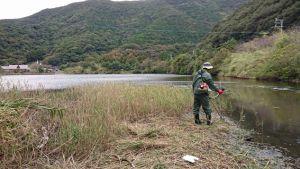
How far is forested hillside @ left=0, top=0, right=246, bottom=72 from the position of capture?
9075 centimetres

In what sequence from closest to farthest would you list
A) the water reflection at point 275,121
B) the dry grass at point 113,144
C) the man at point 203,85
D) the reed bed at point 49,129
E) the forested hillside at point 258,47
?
the reed bed at point 49,129 < the dry grass at point 113,144 < the water reflection at point 275,121 < the man at point 203,85 < the forested hillside at point 258,47

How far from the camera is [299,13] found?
67.2m

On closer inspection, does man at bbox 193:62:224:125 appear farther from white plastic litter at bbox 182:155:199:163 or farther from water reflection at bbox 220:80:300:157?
white plastic litter at bbox 182:155:199:163

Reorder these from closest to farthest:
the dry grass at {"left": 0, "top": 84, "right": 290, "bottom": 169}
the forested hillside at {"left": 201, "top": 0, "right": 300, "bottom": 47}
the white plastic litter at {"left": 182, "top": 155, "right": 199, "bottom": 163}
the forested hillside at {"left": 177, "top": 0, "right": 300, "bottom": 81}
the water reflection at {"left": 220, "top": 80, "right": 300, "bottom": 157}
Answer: the dry grass at {"left": 0, "top": 84, "right": 290, "bottom": 169}, the white plastic litter at {"left": 182, "top": 155, "right": 199, "bottom": 163}, the water reflection at {"left": 220, "top": 80, "right": 300, "bottom": 157}, the forested hillside at {"left": 177, "top": 0, "right": 300, "bottom": 81}, the forested hillside at {"left": 201, "top": 0, "right": 300, "bottom": 47}

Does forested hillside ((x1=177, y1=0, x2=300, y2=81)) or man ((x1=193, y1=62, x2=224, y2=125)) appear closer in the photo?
man ((x1=193, y1=62, x2=224, y2=125))

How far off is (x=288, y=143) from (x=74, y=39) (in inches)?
3972

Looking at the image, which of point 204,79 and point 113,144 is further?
point 204,79

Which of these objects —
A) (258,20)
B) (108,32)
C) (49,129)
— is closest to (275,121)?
(49,129)

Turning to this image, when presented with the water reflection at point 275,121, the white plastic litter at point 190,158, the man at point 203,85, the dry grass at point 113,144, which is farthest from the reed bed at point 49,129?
the water reflection at point 275,121

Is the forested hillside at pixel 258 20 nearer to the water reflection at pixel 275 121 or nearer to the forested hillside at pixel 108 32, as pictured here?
the forested hillside at pixel 108 32

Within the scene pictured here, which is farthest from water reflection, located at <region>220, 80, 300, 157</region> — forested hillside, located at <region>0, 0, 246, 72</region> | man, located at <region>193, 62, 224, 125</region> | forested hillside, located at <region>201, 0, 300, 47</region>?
forested hillside, located at <region>0, 0, 246, 72</region>

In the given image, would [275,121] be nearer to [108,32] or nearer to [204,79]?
[204,79]

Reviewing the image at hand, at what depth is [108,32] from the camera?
396ft

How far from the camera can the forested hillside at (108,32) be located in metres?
90.8
